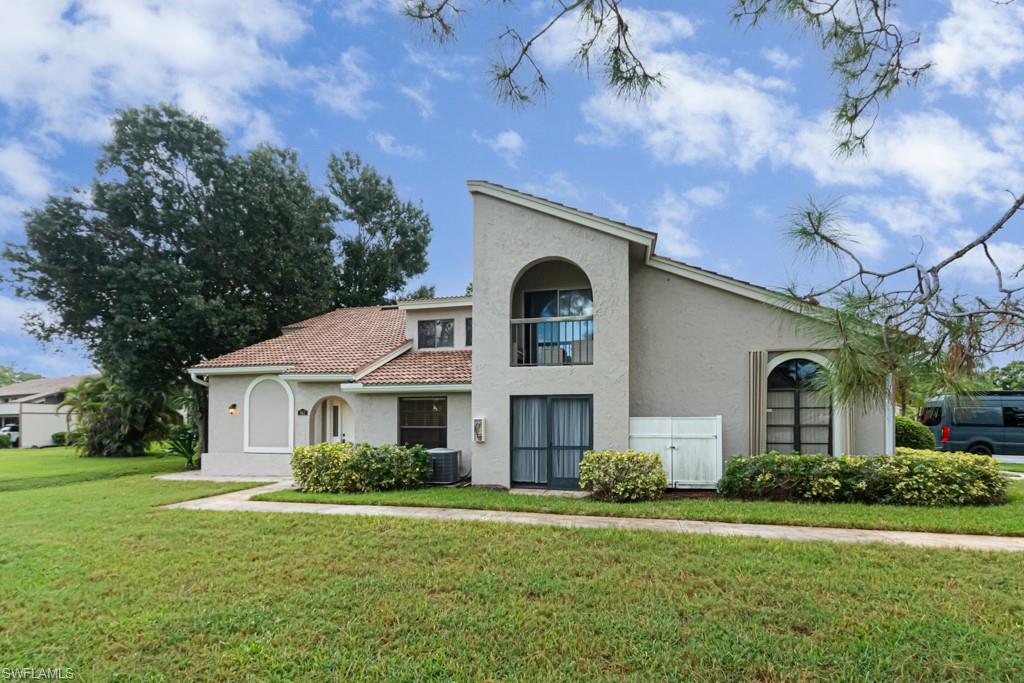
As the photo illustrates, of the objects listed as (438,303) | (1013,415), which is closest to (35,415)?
(438,303)

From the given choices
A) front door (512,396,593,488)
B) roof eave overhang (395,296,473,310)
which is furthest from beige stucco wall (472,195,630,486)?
roof eave overhang (395,296,473,310)

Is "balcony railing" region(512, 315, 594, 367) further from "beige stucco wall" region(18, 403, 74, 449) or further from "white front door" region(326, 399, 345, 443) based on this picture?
"beige stucco wall" region(18, 403, 74, 449)

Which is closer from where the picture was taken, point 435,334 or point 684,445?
point 684,445

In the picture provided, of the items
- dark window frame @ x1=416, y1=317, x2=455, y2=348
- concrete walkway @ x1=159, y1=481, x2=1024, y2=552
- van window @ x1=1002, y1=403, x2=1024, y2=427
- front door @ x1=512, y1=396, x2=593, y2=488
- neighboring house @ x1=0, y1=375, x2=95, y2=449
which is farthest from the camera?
neighboring house @ x1=0, y1=375, x2=95, y2=449

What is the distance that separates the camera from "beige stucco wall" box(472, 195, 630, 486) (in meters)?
11.6

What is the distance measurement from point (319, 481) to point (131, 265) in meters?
11.3

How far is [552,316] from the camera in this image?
13.1 m

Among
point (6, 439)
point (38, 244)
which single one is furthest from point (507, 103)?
point (6, 439)

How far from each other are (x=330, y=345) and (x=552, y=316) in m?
8.05

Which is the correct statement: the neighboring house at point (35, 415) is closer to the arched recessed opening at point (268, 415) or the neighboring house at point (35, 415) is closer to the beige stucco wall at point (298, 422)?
the beige stucco wall at point (298, 422)

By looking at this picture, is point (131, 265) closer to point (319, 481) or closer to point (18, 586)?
point (319, 481)

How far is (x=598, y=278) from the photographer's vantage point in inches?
464

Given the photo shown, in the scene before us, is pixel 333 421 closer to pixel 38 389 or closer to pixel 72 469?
pixel 72 469

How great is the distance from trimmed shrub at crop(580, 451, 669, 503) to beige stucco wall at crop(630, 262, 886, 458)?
1778 mm
